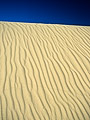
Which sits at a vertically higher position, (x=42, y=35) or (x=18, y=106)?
(x=42, y=35)

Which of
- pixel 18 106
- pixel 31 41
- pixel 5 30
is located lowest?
pixel 18 106

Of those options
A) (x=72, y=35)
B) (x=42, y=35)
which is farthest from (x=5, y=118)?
(x=72, y=35)

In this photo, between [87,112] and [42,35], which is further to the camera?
[42,35]

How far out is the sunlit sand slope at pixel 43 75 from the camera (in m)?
4.51

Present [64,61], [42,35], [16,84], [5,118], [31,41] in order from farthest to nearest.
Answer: [42,35] < [31,41] < [64,61] < [16,84] < [5,118]

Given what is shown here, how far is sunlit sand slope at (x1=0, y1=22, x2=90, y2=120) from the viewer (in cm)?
451

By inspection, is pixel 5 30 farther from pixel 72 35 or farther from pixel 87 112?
pixel 87 112

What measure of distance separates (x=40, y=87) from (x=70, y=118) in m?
1.37

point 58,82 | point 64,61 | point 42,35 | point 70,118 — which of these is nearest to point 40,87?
point 58,82

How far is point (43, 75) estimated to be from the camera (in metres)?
5.72

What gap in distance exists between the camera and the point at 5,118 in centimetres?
413

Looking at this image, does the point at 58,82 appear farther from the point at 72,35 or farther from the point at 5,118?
the point at 72,35

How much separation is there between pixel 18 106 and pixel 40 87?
1.01 m

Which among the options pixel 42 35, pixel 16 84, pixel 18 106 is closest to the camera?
pixel 18 106
